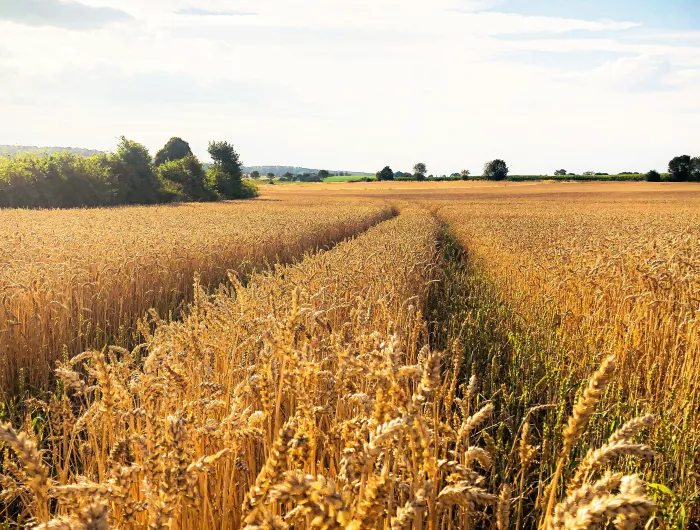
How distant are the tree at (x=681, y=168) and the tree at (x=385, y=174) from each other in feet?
170

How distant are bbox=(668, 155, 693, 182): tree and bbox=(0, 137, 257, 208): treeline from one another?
79590mm

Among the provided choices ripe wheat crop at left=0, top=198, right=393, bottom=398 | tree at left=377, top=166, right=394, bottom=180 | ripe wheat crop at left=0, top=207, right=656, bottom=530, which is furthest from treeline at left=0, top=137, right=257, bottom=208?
tree at left=377, top=166, right=394, bottom=180

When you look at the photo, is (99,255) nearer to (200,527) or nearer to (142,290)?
(142,290)

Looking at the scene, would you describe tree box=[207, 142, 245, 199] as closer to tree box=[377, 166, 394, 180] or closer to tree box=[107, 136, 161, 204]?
tree box=[107, 136, 161, 204]

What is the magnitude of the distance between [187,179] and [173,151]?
2041 centimetres

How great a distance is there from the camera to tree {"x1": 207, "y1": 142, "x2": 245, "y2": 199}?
180 feet

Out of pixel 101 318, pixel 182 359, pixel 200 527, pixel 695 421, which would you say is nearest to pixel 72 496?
pixel 200 527

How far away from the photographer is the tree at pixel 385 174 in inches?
4498

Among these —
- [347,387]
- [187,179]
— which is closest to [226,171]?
[187,179]

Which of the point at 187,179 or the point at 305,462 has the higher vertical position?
the point at 187,179

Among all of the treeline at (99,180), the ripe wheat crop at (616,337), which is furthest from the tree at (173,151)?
the ripe wheat crop at (616,337)

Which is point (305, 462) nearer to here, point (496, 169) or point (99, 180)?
point (99, 180)

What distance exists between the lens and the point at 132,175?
38.3 metres

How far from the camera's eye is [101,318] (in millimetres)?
7176
